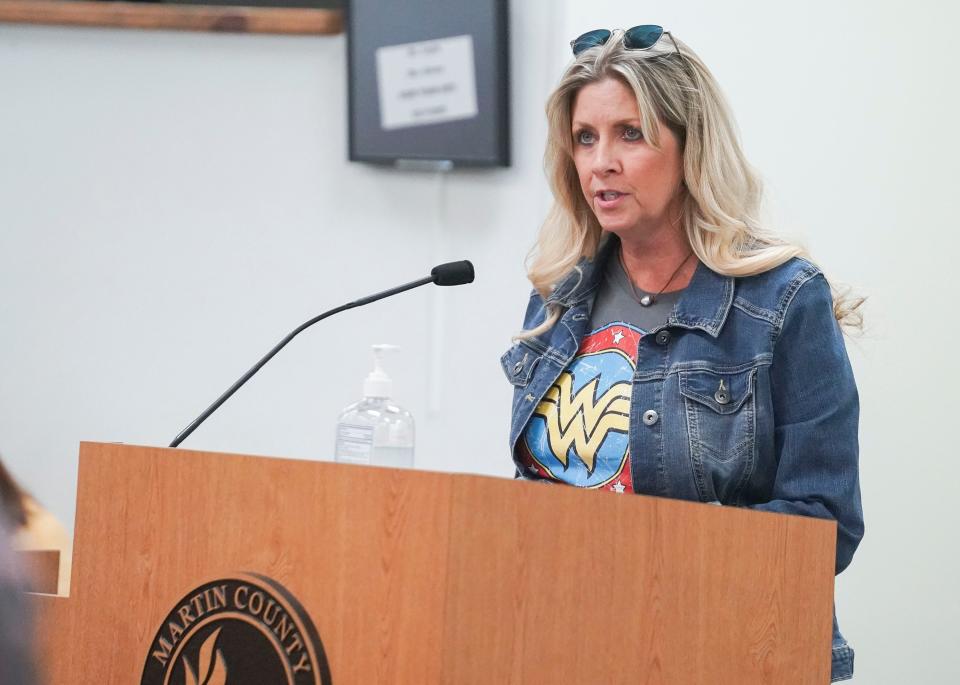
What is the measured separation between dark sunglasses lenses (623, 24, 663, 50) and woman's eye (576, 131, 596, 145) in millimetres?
147

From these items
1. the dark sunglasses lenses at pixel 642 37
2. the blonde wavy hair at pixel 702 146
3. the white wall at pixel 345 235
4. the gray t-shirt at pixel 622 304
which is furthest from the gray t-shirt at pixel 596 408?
the white wall at pixel 345 235

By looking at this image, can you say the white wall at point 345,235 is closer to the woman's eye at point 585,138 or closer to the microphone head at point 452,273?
the woman's eye at point 585,138

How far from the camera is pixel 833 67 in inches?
103

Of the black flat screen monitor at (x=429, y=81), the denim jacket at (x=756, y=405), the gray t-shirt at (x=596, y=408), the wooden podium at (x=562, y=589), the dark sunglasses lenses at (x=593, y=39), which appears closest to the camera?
the wooden podium at (x=562, y=589)

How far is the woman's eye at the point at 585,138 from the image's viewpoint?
193 cm

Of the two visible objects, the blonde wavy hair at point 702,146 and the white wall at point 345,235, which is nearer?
the blonde wavy hair at point 702,146

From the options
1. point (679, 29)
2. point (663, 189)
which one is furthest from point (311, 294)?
point (663, 189)

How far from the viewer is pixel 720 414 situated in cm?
172

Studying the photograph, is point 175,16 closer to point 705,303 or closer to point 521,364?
point 521,364

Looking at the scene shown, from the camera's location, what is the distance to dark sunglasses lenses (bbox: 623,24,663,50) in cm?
186

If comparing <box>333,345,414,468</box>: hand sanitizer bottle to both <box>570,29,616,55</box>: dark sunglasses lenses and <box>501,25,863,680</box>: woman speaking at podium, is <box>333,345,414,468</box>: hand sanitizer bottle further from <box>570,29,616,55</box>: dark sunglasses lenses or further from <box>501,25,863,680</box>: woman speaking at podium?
<box>570,29,616,55</box>: dark sunglasses lenses

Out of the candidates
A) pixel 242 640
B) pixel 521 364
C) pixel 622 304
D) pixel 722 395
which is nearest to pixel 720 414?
pixel 722 395

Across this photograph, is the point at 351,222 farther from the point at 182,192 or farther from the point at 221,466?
the point at 221,466

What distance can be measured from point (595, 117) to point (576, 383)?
1.34 ft
